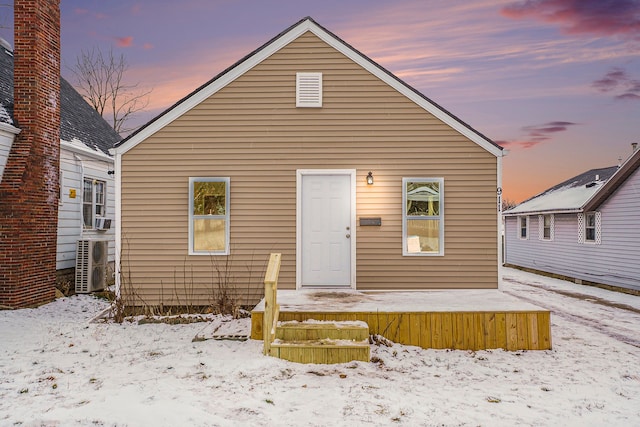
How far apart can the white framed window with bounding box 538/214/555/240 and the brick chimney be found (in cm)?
1725

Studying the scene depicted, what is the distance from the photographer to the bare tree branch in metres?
25.2

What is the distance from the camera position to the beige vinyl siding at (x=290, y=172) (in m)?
8.34

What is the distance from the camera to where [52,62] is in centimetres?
993

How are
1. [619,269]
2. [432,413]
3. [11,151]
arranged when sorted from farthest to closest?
1. [619,269]
2. [11,151]
3. [432,413]

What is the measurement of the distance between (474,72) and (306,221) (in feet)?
38.2

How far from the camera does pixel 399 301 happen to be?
7.04 m

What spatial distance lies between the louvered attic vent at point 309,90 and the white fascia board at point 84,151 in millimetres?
6665

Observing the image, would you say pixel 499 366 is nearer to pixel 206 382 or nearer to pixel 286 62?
pixel 206 382

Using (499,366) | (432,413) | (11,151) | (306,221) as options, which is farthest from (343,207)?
(11,151)

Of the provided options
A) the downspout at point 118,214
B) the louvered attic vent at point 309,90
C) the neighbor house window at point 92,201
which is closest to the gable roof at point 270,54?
A: the downspout at point 118,214

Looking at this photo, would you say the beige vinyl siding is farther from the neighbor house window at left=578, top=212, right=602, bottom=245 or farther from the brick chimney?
the neighbor house window at left=578, top=212, right=602, bottom=245

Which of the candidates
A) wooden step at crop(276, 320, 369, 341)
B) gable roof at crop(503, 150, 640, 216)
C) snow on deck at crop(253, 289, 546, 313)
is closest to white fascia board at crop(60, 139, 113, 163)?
snow on deck at crop(253, 289, 546, 313)

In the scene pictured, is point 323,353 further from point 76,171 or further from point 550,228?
point 550,228

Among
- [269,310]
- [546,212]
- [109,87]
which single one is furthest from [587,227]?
[109,87]
